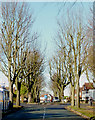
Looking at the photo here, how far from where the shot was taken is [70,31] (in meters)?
36.2

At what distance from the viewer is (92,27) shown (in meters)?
24.5

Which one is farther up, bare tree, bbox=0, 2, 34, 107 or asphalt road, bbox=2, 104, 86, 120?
bare tree, bbox=0, 2, 34, 107

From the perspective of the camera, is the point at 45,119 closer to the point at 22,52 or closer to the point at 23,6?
the point at 23,6

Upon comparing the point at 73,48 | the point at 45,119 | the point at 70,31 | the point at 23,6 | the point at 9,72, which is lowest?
the point at 45,119

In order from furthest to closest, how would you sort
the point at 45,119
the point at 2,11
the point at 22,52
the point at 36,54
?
the point at 36,54
the point at 22,52
the point at 2,11
the point at 45,119

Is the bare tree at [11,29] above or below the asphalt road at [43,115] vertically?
above

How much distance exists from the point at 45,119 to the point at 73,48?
18.2m

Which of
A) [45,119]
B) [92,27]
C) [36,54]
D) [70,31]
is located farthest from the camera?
[36,54]

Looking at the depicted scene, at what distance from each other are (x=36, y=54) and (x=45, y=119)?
33.4m

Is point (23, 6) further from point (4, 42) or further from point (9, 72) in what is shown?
point (9, 72)

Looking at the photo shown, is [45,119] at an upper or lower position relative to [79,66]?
lower

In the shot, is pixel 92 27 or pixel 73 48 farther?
pixel 73 48

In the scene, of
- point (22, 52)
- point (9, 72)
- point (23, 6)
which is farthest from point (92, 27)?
point (22, 52)

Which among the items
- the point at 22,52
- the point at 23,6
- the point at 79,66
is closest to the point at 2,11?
the point at 23,6
